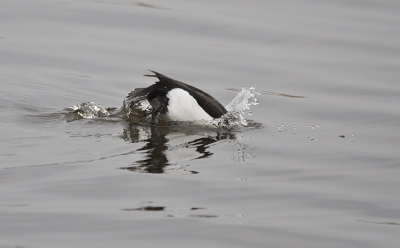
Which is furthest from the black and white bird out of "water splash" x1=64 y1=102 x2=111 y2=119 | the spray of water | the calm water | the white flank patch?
"water splash" x1=64 y1=102 x2=111 y2=119

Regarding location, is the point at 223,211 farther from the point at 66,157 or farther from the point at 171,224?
the point at 66,157

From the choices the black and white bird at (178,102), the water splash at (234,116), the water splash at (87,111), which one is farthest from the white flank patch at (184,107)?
the water splash at (87,111)

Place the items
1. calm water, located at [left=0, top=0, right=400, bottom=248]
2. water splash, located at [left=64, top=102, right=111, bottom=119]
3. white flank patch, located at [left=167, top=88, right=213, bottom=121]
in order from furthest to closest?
water splash, located at [left=64, top=102, right=111, bottom=119] < white flank patch, located at [left=167, top=88, right=213, bottom=121] < calm water, located at [left=0, top=0, right=400, bottom=248]

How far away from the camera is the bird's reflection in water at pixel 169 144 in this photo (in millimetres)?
6332

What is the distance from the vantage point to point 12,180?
569 cm

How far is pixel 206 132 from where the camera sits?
805cm

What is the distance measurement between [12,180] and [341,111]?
17.0ft

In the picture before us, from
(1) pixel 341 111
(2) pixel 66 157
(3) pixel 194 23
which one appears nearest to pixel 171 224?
(2) pixel 66 157

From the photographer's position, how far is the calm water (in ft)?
16.4

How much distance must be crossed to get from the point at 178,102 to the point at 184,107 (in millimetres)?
97

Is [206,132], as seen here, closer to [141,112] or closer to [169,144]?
[169,144]

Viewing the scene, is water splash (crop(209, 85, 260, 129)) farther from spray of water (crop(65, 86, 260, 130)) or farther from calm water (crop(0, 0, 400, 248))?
calm water (crop(0, 0, 400, 248))

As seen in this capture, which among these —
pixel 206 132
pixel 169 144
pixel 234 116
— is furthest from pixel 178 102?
pixel 169 144

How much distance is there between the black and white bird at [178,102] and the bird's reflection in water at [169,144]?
167mm
